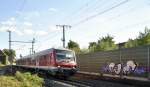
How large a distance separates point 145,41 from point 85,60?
17.7 m

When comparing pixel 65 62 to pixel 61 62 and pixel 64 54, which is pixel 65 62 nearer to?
pixel 61 62

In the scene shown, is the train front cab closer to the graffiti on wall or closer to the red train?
the red train

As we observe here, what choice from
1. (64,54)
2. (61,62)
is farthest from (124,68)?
(64,54)

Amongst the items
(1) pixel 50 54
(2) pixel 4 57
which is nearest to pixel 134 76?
(1) pixel 50 54

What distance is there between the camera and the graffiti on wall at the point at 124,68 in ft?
77.2

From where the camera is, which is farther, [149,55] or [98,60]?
[98,60]

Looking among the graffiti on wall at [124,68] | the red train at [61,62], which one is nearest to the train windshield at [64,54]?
the red train at [61,62]

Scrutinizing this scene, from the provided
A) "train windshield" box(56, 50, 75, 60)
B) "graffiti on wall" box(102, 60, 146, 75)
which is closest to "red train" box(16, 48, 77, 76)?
"train windshield" box(56, 50, 75, 60)

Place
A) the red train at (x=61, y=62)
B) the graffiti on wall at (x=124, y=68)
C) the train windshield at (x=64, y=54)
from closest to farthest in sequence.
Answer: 1. the graffiti on wall at (x=124, y=68)
2. the red train at (x=61, y=62)
3. the train windshield at (x=64, y=54)

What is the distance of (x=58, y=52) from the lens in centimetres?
2955

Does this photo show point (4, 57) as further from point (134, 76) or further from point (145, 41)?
point (134, 76)

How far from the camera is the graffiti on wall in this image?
2355 cm

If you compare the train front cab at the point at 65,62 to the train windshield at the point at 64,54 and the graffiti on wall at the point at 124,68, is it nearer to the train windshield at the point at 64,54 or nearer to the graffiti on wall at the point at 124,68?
the train windshield at the point at 64,54

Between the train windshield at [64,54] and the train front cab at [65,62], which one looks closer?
the train front cab at [65,62]
